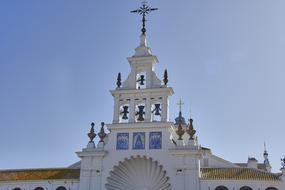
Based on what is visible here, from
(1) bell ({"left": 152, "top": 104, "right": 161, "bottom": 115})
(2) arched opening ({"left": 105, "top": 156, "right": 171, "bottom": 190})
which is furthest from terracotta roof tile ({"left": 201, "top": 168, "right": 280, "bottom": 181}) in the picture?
(1) bell ({"left": 152, "top": 104, "right": 161, "bottom": 115})

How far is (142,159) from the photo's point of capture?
3156 cm

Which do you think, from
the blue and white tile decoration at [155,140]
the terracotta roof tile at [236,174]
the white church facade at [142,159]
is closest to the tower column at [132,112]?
the white church facade at [142,159]

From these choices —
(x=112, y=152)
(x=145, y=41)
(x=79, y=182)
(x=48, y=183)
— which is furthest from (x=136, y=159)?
(x=145, y=41)

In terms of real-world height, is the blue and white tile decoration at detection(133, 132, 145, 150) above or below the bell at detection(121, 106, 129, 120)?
below

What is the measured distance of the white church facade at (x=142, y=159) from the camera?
98.9ft

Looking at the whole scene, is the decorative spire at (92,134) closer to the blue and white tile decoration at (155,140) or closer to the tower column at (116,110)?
the tower column at (116,110)

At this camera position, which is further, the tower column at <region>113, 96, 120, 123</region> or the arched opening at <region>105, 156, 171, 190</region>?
the tower column at <region>113, 96, 120, 123</region>

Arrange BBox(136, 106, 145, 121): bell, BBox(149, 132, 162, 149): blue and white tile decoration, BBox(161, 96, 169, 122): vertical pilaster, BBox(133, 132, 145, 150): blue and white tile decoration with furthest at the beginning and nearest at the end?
BBox(136, 106, 145, 121): bell
BBox(161, 96, 169, 122): vertical pilaster
BBox(133, 132, 145, 150): blue and white tile decoration
BBox(149, 132, 162, 149): blue and white tile decoration

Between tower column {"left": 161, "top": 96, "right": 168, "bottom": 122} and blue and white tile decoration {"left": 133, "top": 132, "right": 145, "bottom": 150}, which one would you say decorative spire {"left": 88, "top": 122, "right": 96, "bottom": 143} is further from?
tower column {"left": 161, "top": 96, "right": 168, "bottom": 122}

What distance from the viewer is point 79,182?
31797 mm

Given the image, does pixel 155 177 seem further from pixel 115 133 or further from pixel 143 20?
pixel 143 20

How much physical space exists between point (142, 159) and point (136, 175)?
1232 mm

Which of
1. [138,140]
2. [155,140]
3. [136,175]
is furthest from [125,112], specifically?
[136,175]

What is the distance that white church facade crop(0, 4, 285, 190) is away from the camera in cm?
3014
